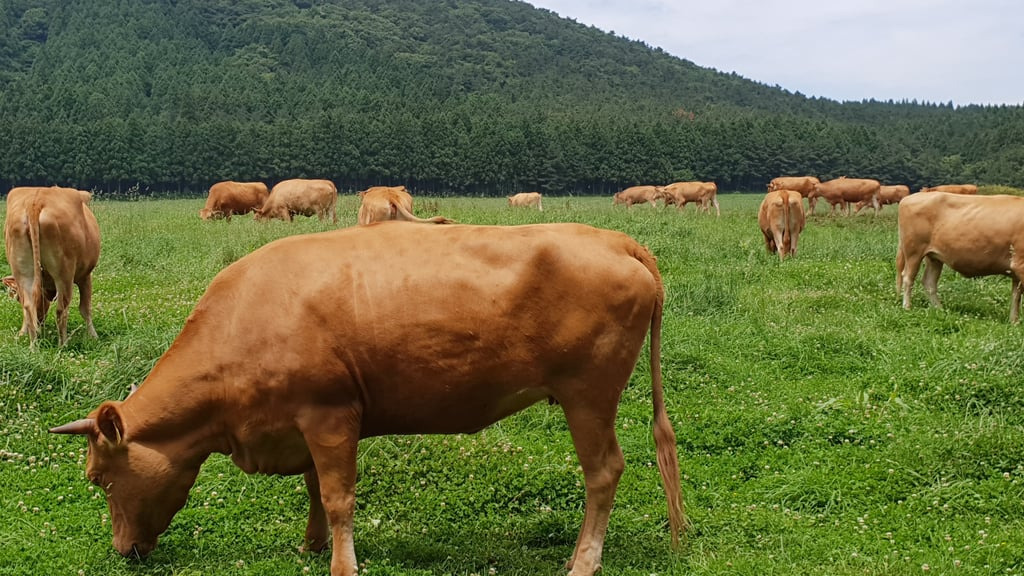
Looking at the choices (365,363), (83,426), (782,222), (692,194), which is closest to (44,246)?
(83,426)

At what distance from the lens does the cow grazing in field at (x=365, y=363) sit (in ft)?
16.5

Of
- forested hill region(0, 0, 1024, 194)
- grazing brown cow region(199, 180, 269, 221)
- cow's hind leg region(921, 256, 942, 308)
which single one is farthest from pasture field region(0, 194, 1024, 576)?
forested hill region(0, 0, 1024, 194)

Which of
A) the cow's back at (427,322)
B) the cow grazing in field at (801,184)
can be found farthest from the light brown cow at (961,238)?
the cow grazing in field at (801,184)

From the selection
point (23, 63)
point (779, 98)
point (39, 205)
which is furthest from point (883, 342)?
point (779, 98)

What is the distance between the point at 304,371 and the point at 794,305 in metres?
9.61

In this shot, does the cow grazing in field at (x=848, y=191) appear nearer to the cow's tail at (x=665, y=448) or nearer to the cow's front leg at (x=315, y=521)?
the cow's tail at (x=665, y=448)

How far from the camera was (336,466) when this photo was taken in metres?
5.01

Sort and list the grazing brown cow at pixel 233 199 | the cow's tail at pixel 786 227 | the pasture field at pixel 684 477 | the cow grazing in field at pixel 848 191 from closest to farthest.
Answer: the pasture field at pixel 684 477
the cow's tail at pixel 786 227
the grazing brown cow at pixel 233 199
the cow grazing in field at pixel 848 191

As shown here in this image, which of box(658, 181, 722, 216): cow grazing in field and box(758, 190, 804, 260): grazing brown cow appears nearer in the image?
box(758, 190, 804, 260): grazing brown cow

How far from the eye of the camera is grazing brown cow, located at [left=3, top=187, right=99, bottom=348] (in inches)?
373

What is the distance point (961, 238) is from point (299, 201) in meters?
24.4

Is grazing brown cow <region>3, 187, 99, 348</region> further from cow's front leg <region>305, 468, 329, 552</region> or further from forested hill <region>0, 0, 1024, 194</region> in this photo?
forested hill <region>0, 0, 1024, 194</region>

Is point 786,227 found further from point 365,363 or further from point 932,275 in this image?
point 365,363

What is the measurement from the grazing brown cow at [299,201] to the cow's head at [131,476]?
27227 mm
